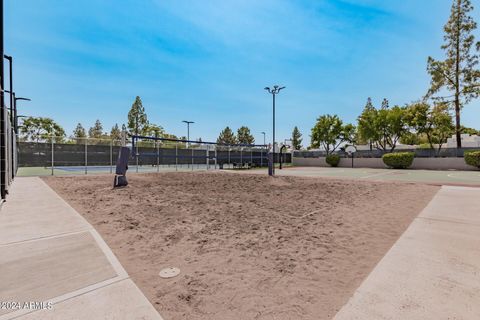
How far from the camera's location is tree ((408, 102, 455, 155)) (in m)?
23.4

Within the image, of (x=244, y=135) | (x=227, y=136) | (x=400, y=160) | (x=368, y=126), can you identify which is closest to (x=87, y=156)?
(x=400, y=160)

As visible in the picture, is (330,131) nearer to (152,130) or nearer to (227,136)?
(152,130)

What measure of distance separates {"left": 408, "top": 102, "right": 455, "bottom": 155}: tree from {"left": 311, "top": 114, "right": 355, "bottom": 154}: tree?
29.5ft

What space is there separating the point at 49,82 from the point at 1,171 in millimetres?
15205

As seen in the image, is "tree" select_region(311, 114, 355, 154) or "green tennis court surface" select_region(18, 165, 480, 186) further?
"tree" select_region(311, 114, 355, 154)

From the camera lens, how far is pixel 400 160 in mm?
22281

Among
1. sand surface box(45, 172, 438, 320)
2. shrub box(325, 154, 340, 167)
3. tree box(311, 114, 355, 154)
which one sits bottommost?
sand surface box(45, 172, 438, 320)

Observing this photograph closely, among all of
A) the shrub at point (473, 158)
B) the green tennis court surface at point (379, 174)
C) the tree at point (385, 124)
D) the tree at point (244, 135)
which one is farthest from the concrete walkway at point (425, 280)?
the tree at point (244, 135)

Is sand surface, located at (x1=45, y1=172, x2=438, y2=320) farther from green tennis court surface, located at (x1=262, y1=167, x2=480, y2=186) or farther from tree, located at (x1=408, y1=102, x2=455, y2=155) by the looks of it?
tree, located at (x1=408, y1=102, x2=455, y2=155)

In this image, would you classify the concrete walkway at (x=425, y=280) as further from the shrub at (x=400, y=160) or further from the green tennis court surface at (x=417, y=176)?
the shrub at (x=400, y=160)

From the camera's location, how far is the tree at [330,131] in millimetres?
33562

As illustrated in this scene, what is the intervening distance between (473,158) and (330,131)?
16446 millimetres

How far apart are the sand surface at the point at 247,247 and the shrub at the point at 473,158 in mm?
19068

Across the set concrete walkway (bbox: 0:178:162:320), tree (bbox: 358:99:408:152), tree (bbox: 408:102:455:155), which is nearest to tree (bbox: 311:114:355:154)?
tree (bbox: 358:99:408:152)
